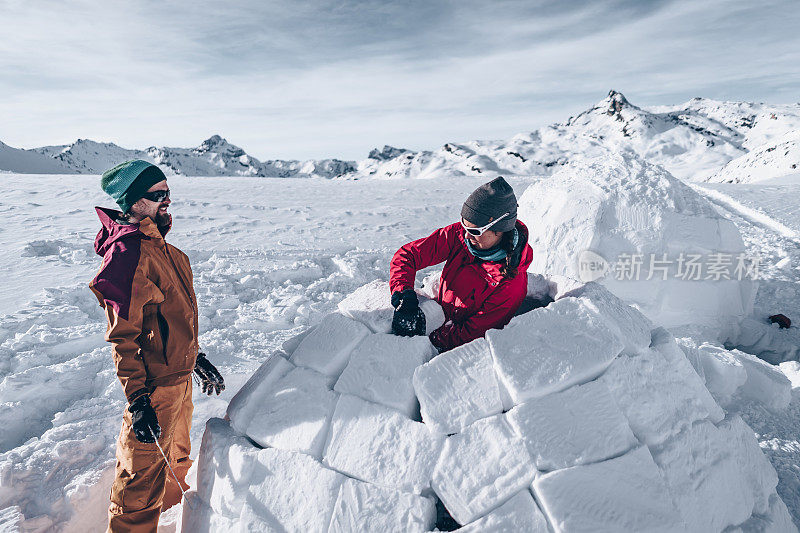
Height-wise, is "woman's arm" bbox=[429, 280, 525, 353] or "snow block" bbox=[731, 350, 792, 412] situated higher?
"woman's arm" bbox=[429, 280, 525, 353]

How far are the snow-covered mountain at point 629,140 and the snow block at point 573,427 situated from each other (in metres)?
55.9

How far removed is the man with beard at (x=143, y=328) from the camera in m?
1.81

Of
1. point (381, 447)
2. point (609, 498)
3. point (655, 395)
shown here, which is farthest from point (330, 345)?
point (655, 395)

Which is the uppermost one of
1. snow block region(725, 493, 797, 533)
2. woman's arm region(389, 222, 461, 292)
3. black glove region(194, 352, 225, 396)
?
woman's arm region(389, 222, 461, 292)

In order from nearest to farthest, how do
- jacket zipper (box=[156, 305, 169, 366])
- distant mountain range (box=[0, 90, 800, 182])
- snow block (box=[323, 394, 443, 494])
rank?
snow block (box=[323, 394, 443, 494]), jacket zipper (box=[156, 305, 169, 366]), distant mountain range (box=[0, 90, 800, 182])

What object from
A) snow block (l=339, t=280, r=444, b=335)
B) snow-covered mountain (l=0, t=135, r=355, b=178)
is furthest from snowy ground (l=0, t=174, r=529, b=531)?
snow-covered mountain (l=0, t=135, r=355, b=178)

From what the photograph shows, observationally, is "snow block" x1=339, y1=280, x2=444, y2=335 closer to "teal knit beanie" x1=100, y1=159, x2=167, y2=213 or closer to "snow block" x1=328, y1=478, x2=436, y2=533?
"snow block" x1=328, y1=478, x2=436, y2=533

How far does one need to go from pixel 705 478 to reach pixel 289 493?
150cm

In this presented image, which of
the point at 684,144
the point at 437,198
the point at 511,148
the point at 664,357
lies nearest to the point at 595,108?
the point at 511,148

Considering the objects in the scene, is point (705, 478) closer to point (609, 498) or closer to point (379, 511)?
point (609, 498)

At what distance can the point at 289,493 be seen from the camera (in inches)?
63.1

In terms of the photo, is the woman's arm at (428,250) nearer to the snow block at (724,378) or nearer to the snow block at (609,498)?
the snow block at (609,498)

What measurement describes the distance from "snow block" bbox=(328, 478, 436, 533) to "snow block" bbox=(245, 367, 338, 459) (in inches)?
8.3

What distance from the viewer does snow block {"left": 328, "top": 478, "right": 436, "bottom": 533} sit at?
57.4 inches
